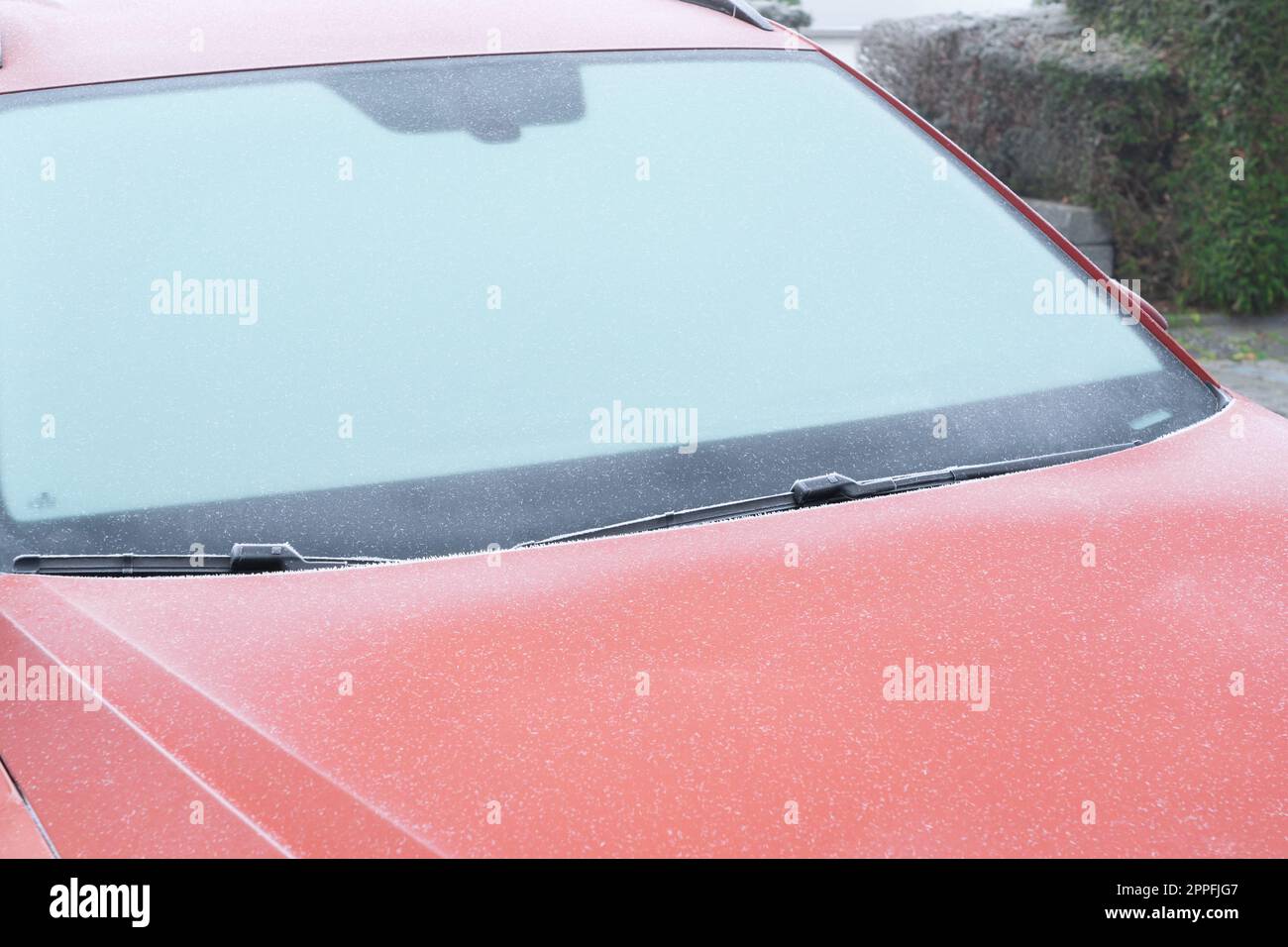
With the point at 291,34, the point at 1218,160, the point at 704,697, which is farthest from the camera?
the point at 1218,160

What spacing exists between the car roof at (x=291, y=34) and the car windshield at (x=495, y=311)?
43 millimetres

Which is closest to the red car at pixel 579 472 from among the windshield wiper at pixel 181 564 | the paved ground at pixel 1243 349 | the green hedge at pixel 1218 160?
the windshield wiper at pixel 181 564

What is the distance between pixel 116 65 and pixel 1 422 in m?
0.61

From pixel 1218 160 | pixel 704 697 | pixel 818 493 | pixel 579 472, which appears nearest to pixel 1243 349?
pixel 1218 160

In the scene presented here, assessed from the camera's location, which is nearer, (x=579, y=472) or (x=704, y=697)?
(x=704, y=697)

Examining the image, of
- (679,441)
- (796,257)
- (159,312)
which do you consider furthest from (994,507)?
(159,312)

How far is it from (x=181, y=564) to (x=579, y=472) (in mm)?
494

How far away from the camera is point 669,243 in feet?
6.82

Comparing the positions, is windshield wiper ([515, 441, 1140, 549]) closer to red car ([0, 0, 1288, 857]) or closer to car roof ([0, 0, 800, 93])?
red car ([0, 0, 1288, 857])

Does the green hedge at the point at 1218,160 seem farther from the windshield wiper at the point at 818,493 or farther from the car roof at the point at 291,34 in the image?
the windshield wiper at the point at 818,493

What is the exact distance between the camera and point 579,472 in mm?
1793

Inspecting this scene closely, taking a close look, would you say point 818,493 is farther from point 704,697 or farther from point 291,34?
point 291,34
